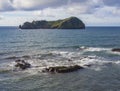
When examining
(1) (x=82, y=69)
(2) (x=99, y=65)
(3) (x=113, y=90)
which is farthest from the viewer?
(2) (x=99, y=65)

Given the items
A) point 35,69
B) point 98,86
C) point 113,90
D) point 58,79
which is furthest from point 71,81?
point 35,69

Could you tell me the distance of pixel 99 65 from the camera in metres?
55.9

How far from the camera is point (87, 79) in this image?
1732 inches

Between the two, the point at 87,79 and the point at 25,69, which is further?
the point at 25,69

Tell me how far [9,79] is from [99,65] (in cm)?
2012

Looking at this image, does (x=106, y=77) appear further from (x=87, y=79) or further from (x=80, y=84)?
(x=80, y=84)

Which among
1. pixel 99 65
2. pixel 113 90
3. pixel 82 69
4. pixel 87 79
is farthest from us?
pixel 99 65

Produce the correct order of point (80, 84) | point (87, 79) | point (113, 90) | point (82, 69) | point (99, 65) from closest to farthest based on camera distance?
point (113, 90) → point (80, 84) → point (87, 79) → point (82, 69) → point (99, 65)

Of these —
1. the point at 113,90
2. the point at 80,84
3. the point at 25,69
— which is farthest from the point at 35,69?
the point at 113,90

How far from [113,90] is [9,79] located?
1729cm

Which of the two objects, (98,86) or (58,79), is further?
(58,79)

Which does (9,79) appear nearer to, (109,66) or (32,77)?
(32,77)

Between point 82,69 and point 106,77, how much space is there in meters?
7.93

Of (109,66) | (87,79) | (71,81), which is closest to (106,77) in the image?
(87,79)
